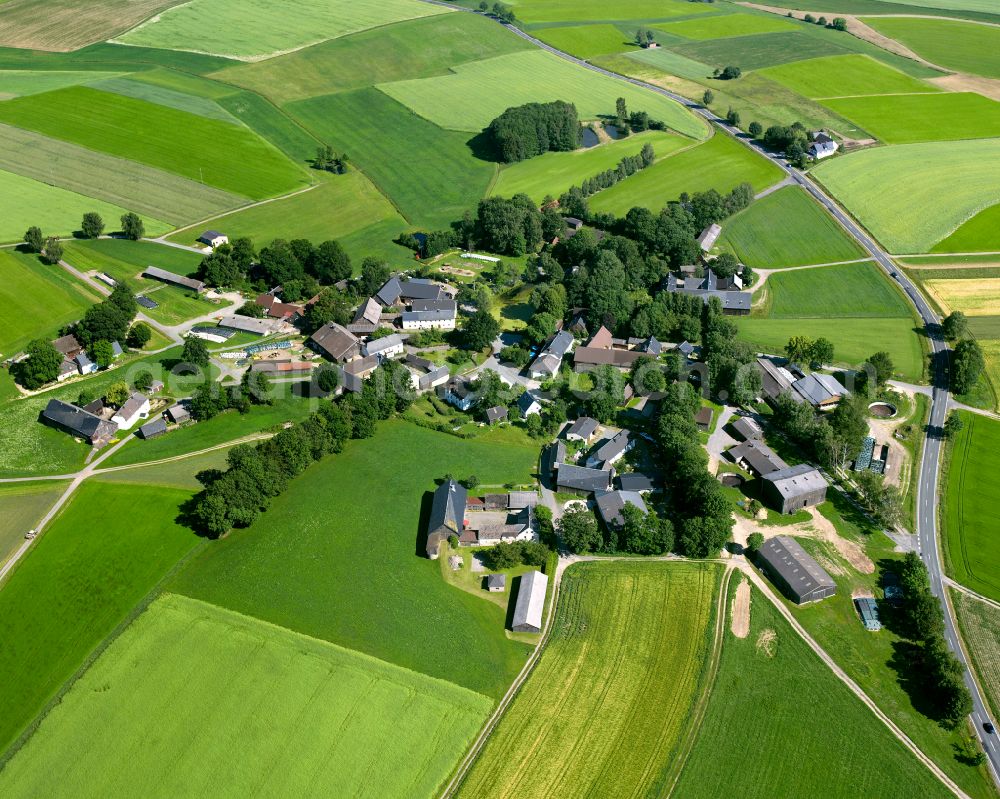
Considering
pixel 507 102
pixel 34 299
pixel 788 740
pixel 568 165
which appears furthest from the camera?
pixel 507 102

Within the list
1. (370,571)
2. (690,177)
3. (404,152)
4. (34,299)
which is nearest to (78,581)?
(370,571)

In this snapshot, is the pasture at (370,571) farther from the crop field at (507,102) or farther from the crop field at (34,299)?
the crop field at (507,102)

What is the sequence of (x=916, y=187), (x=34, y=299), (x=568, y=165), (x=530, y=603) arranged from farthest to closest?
(x=568, y=165), (x=916, y=187), (x=34, y=299), (x=530, y=603)

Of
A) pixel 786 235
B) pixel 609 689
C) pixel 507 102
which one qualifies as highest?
pixel 507 102

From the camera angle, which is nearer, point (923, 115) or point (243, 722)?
point (243, 722)

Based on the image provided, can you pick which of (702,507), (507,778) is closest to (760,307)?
(702,507)

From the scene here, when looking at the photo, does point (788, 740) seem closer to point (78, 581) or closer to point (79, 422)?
point (78, 581)

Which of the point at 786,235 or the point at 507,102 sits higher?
the point at 507,102
